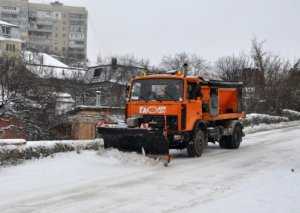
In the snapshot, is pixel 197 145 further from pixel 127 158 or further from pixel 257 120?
pixel 257 120

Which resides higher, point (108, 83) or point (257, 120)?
point (108, 83)

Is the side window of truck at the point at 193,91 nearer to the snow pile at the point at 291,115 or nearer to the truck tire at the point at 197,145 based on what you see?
the truck tire at the point at 197,145

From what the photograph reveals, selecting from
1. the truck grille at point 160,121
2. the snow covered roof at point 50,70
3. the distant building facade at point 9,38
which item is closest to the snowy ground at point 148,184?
the truck grille at point 160,121

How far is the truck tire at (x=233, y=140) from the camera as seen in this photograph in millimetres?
19234

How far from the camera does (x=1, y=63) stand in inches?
1502

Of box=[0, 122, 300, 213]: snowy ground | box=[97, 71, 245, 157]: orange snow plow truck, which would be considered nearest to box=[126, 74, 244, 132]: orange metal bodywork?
box=[97, 71, 245, 157]: orange snow plow truck

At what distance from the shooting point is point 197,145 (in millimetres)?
16047

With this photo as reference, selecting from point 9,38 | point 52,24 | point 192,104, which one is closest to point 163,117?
point 192,104

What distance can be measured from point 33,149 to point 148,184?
3.88 meters

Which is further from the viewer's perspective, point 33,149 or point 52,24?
point 52,24

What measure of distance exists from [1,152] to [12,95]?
20936mm

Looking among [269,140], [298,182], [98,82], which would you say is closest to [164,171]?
[298,182]

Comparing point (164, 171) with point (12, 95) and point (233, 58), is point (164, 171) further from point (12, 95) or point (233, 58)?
point (233, 58)

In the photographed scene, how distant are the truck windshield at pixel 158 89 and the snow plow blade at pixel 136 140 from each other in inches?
64.5
